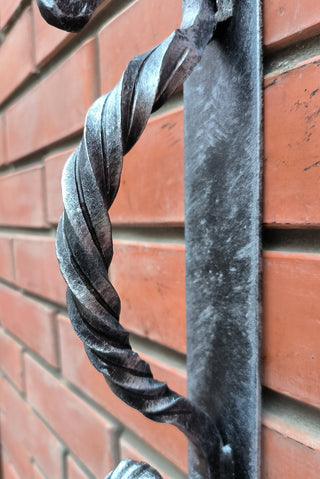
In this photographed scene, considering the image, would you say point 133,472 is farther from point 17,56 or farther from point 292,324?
point 17,56

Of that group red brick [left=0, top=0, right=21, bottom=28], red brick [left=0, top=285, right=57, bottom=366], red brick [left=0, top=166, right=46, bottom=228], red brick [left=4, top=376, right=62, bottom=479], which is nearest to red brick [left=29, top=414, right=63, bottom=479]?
red brick [left=4, top=376, right=62, bottom=479]

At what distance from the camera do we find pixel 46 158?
2.00 ft

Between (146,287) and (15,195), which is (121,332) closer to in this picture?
(146,287)

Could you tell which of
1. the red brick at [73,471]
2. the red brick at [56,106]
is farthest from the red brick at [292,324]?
the red brick at [73,471]

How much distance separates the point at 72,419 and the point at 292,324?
0.45 meters

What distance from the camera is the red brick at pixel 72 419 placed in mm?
512

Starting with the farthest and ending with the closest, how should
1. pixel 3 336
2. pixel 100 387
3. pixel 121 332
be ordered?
pixel 3 336 < pixel 100 387 < pixel 121 332

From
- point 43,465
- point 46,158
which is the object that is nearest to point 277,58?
point 46,158

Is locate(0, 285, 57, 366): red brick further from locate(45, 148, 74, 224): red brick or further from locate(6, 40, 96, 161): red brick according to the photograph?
locate(6, 40, 96, 161): red brick

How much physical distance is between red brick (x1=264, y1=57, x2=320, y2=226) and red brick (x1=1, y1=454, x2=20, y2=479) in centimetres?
89

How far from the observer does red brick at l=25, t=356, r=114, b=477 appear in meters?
0.51

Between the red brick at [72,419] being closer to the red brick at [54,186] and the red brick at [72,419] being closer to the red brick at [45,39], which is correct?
the red brick at [54,186]

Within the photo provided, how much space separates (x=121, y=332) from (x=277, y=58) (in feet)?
0.65

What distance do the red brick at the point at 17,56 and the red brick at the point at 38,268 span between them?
0.27 metres
